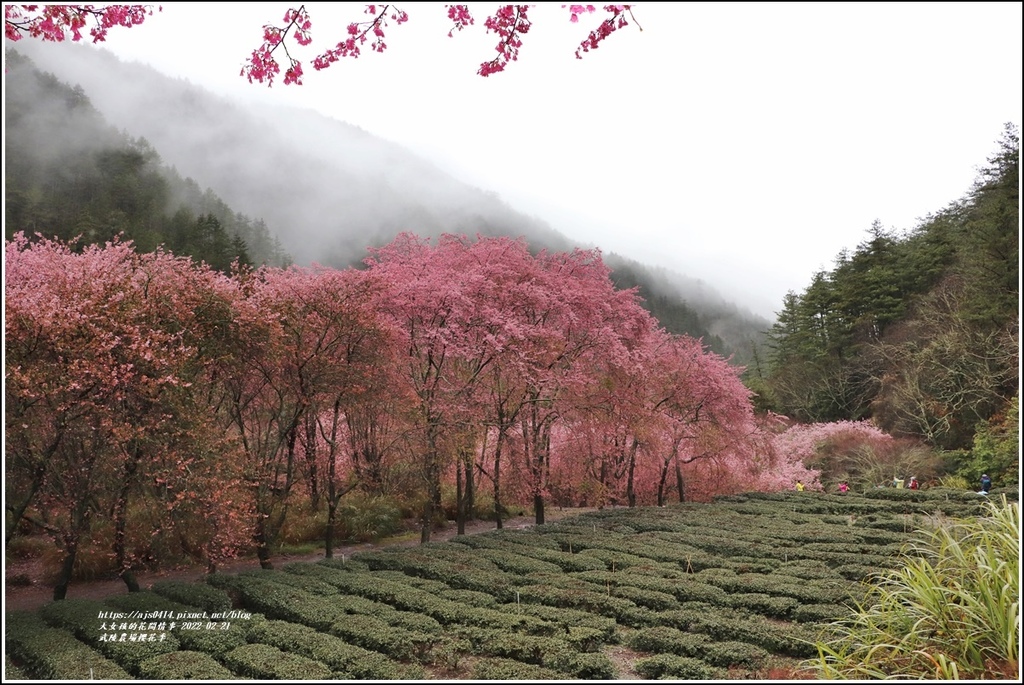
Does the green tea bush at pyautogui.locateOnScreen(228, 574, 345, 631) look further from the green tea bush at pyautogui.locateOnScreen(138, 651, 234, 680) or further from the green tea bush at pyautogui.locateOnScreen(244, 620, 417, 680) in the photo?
the green tea bush at pyautogui.locateOnScreen(138, 651, 234, 680)

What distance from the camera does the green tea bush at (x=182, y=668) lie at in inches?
235

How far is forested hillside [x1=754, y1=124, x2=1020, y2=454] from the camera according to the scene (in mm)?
21469

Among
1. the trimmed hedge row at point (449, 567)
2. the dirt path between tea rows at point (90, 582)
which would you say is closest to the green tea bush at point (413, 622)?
the trimmed hedge row at point (449, 567)

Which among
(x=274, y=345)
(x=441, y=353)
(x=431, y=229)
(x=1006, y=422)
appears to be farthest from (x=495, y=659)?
(x=431, y=229)

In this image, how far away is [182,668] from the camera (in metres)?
6.09

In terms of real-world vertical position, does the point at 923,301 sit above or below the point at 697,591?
above

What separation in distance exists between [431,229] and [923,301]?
27110 millimetres

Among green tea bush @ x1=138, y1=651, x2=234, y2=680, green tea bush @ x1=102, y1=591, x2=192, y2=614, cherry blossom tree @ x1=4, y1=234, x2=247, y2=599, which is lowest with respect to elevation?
green tea bush @ x1=102, y1=591, x2=192, y2=614

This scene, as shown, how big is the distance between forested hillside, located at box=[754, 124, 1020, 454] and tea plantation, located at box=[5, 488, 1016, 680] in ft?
34.8

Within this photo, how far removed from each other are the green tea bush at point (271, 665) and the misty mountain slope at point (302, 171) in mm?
29871

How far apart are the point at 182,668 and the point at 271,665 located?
34.6 inches

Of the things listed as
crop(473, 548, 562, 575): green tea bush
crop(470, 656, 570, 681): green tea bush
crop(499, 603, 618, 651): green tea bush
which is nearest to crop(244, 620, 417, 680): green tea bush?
crop(470, 656, 570, 681): green tea bush

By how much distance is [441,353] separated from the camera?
14.9 metres

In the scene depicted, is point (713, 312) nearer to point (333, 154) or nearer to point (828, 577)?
point (333, 154)
